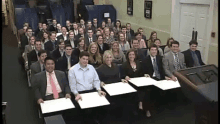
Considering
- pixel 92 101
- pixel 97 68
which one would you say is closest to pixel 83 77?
pixel 97 68

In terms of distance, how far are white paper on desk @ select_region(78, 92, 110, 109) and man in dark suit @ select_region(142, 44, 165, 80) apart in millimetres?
1566

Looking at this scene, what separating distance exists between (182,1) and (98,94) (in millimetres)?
5521

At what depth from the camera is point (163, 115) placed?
13.6 ft

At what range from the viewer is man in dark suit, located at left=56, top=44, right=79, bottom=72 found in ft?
16.8

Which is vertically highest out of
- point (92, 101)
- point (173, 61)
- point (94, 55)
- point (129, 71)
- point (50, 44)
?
point (50, 44)

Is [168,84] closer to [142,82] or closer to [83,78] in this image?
[142,82]

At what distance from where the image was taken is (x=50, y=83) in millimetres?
3744

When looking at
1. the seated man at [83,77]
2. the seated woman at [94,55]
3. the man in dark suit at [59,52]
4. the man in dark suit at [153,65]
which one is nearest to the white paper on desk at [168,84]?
the man in dark suit at [153,65]

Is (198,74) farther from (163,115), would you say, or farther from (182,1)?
(182,1)

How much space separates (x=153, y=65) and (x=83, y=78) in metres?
1.60

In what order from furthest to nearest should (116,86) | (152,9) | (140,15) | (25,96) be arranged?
(140,15) < (152,9) < (25,96) < (116,86)

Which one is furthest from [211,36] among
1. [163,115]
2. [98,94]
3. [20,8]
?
[20,8]

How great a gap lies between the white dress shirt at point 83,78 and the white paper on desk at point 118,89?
0.20 meters

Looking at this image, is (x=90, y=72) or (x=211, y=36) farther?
(x=211, y=36)
